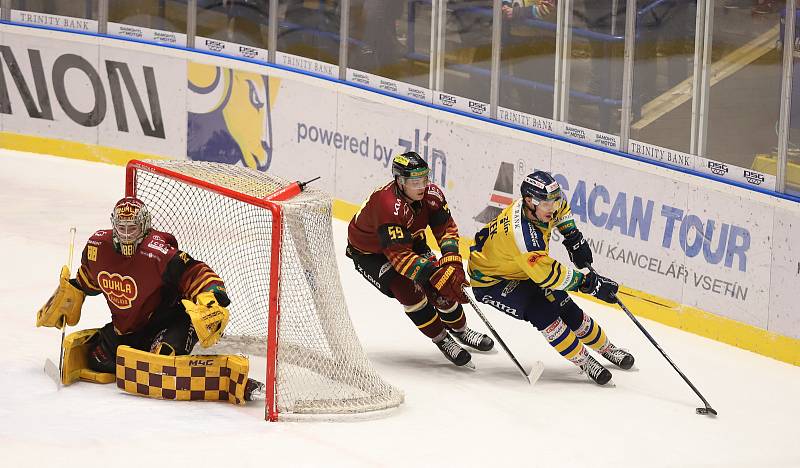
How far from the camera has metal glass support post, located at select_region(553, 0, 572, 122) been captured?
29.0 ft

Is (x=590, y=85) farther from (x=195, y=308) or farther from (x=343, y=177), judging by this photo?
(x=195, y=308)

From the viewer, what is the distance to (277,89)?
1040 cm

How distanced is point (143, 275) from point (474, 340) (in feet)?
6.20

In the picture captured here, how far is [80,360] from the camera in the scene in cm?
642

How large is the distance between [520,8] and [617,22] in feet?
2.63

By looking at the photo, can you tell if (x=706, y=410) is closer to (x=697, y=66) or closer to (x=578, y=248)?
(x=578, y=248)

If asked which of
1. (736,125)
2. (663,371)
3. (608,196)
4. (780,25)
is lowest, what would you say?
(663,371)

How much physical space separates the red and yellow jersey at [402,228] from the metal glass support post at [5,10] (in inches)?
216

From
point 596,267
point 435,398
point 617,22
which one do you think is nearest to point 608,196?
point 596,267

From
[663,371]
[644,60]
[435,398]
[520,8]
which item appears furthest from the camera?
[520,8]

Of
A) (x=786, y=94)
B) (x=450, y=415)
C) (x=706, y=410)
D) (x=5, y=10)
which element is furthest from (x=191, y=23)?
(x=706, y=410)

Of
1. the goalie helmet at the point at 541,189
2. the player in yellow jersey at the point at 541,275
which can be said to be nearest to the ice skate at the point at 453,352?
the player in yellow jersey at the point at 541,275

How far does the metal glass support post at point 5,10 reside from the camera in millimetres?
11516

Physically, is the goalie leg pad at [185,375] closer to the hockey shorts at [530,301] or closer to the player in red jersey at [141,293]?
the player in red jersey at [141,293]
